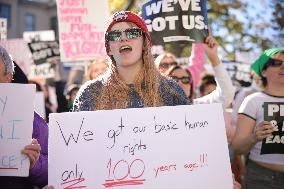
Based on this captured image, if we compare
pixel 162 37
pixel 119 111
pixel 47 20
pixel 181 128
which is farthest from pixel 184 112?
pixel 47 20

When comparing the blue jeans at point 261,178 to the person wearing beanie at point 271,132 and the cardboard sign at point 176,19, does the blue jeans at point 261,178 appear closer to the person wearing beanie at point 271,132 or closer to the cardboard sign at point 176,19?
the person wearing beanie at point 271,132

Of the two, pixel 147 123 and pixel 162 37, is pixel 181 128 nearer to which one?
pixel 147 123

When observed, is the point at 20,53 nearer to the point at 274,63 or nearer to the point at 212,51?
the point at 212,51

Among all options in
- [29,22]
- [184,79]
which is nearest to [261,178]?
[184,79]

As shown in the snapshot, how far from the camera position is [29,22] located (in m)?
36.0

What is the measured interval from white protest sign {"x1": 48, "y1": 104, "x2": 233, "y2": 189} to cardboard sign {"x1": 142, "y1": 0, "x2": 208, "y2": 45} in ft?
5.35

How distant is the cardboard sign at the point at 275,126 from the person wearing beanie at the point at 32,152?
155 cm

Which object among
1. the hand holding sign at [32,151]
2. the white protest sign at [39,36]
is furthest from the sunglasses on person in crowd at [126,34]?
the white protest sign at [39,36]

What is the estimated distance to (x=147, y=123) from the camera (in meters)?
2.25

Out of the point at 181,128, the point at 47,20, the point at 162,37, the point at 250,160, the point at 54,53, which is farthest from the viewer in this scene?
the point at 47,20

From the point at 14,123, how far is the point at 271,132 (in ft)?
5.58

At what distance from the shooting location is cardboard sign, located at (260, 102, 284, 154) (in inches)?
119

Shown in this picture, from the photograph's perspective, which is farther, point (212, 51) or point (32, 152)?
point (212, 51)

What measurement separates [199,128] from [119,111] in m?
0.43
